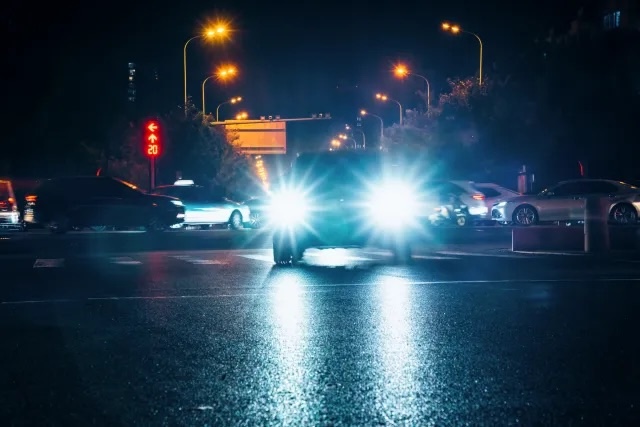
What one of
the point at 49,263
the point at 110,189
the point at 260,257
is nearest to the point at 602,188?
the point at 110,189

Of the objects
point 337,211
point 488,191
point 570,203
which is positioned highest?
point 488,191

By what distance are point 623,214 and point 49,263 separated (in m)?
19.7

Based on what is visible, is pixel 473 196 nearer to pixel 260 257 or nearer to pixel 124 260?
pixel 260 257

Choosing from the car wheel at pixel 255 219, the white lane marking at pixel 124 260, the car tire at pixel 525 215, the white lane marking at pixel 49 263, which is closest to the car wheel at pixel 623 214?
the car tire at pixel 525 215

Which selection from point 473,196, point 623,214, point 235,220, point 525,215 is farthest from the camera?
point 235,220

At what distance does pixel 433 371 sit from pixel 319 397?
1.24m

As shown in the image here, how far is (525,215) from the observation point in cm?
3466

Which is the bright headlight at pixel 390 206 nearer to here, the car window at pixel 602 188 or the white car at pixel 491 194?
the car window at pixel 602 188

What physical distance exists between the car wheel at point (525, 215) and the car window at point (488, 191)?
3399 millimetres

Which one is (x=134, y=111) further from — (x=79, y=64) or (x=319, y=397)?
(x=319, y=397)

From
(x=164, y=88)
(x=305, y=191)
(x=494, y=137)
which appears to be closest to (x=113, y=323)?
(x=305, y=191)

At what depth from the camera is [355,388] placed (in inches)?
277

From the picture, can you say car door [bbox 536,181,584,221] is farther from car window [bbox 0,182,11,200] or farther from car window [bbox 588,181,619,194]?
car window [bbox 0,182,11,200]

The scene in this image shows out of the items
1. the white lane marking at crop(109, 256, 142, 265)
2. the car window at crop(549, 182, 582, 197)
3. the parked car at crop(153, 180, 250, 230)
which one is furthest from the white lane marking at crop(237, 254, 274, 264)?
the parked car at crop(153, 180, 250, 230)
